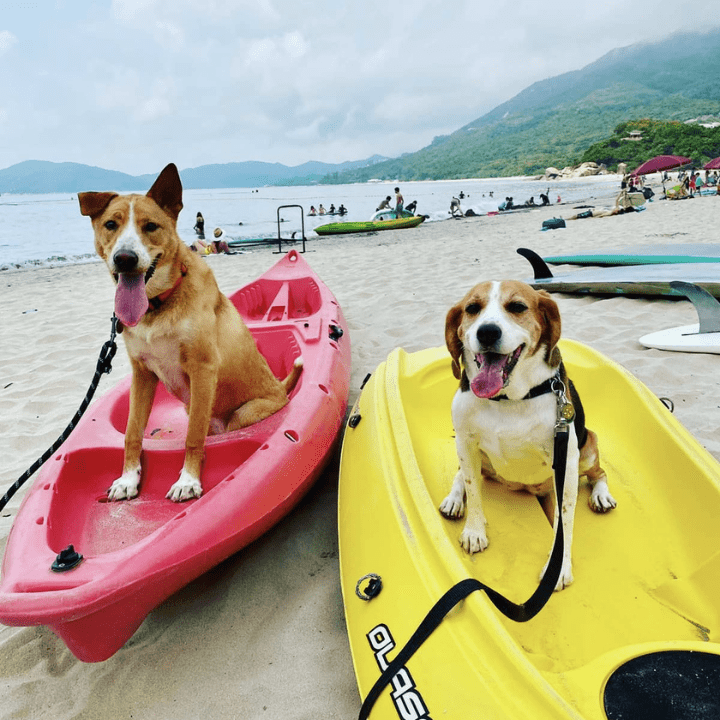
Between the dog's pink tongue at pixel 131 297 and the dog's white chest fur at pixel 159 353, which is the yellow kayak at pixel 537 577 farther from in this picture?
the dog's pink tongue at pixel 131 297

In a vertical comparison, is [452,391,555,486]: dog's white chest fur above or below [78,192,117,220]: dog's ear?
below

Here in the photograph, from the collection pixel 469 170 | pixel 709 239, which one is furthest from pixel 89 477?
pixel 469 170

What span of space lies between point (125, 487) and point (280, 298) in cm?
310

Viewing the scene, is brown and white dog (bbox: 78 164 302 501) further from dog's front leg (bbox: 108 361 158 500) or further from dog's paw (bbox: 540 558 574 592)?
dog's paw (bbox: 540 558 574 592)

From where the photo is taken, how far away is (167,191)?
2.30 metres

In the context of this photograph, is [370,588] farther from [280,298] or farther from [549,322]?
[280,298]

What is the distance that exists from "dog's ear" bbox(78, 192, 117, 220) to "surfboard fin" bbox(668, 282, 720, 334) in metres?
4.50

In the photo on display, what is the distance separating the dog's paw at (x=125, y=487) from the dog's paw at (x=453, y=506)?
1533mm

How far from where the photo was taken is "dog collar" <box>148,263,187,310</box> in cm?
229

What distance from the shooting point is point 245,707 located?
5.80 ft

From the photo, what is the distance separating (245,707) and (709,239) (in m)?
11.8

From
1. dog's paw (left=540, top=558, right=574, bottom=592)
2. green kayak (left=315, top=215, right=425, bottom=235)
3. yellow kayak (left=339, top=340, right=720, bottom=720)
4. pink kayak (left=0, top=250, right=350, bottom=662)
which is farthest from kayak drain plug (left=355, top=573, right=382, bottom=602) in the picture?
green kayak (left=315, top=215, right=425, bottom=235)

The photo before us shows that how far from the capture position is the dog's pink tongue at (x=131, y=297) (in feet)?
7.07

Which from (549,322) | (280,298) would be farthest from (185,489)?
(280,298)
